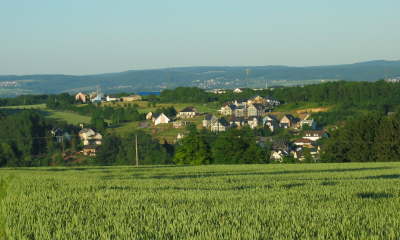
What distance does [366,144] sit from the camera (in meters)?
78.1

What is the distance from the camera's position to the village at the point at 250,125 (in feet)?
352

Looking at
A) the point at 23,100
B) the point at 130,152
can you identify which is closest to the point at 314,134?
the point at 130,152

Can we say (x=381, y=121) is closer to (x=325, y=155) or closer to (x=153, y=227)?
(x=325, y=155)

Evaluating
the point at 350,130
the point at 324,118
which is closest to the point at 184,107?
the point at 324,118

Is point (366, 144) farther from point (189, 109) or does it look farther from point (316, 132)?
point (189, 109)

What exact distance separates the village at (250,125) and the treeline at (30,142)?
496cm

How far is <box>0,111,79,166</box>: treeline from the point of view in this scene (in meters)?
93.1

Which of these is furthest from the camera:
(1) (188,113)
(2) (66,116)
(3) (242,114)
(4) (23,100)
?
(4) (23,100)

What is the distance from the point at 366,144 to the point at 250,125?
70183mm

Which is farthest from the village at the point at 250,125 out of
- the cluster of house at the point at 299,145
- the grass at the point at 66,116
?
the grass at the point at 66,116

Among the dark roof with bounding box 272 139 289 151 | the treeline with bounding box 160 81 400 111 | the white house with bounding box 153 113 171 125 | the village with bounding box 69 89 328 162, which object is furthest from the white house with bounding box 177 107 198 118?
the dark roof with bounding box 272 139 289 151

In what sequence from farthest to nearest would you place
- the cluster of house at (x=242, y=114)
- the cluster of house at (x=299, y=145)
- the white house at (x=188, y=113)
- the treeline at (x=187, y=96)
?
the treeline at (x=187, y=96) < the white house at (x=188, y=113) < the cluster of house at (x=242, y=114) < the cluster of house at (x=299, y=145)

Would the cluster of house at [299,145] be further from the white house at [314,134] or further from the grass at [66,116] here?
the grass at [66,116]

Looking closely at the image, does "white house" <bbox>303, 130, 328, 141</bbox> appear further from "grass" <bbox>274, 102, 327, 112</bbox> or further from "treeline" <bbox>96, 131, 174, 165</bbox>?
"grass" <bbox>274, 102, 327, 112</bbox>
